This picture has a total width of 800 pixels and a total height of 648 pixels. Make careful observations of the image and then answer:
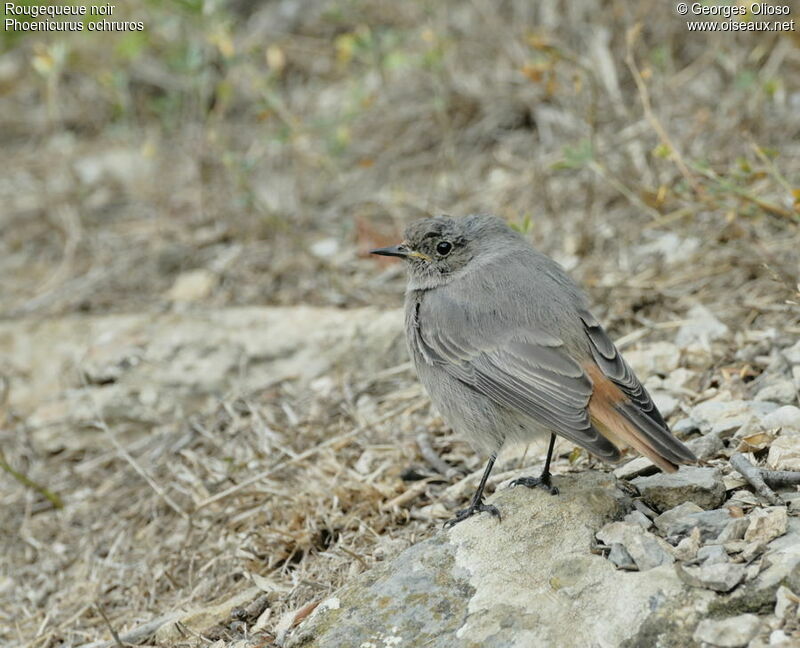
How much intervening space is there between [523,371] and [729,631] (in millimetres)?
1481

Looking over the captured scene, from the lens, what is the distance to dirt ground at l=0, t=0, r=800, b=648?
4.81m

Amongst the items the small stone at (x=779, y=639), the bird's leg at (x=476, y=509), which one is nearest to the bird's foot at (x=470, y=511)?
the bird's leg at (x=476, y=509)

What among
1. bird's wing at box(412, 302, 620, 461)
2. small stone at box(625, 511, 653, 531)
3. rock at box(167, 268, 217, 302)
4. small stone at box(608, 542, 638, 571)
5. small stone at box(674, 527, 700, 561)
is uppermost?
bird's wing at box(412, 302, 620, 461)

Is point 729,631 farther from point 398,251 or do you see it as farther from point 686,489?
point 398,251

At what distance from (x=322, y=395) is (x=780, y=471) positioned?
2.82 metres

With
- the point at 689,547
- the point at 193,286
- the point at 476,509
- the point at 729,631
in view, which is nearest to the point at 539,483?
the point at 476,509

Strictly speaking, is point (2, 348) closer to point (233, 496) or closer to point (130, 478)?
point (130, 478)

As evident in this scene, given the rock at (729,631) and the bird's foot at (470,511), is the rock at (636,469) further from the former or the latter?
the rock at (729,631)

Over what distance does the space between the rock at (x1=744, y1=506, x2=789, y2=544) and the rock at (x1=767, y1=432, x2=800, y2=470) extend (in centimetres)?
44

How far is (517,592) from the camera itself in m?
3.40

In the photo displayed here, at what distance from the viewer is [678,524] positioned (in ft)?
11.8

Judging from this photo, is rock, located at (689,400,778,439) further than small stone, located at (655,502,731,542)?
Yes

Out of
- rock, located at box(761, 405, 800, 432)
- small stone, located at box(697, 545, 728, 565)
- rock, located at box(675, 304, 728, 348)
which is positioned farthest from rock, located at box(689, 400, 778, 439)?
small stone, located at box(697, 545, 728, 565)

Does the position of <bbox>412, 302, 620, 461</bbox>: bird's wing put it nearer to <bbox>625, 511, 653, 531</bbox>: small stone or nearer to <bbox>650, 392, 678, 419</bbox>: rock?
<bbox>625, 511, 653, 531</bbox>: small stone
